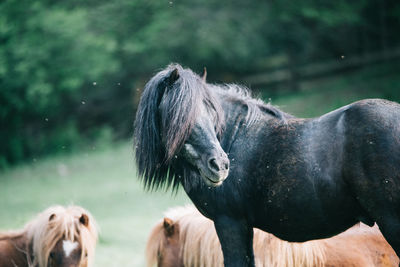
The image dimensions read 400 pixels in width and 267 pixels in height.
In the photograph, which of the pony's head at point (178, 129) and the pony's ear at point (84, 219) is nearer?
the pony's head at point (178, 129)

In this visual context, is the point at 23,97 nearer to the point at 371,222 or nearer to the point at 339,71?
the point at 339,71

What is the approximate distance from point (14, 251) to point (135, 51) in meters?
13.6

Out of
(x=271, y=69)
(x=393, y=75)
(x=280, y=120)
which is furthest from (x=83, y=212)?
(x=271, y=69)

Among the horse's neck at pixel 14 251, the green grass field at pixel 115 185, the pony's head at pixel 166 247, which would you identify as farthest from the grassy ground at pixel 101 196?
the pony's head at pixel 166 247

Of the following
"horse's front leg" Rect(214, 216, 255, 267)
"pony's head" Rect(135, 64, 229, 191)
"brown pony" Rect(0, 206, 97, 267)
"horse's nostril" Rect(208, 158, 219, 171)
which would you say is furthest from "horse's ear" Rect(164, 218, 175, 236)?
"horse's nostril" Rect(208, 158, 219, 171)

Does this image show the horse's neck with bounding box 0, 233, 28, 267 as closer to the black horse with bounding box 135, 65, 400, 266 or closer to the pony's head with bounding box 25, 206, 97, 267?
the pony's head with bounding box 25, 206, 97, 267

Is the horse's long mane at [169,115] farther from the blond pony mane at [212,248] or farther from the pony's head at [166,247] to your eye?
the pony's head at [166,247]

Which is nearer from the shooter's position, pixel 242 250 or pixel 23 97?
pixel 242 250

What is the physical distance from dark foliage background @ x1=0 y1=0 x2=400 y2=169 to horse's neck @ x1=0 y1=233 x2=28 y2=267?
1166cm

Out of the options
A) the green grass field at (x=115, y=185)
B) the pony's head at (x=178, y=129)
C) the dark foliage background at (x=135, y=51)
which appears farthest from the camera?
the dark foliage background at (x=135, y=51)

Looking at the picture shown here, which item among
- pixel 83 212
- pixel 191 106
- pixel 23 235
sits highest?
pixel 191 106

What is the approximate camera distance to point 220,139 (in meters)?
3.52

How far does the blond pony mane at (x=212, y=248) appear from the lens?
4.25 metres

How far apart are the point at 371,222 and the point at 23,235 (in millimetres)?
3405
